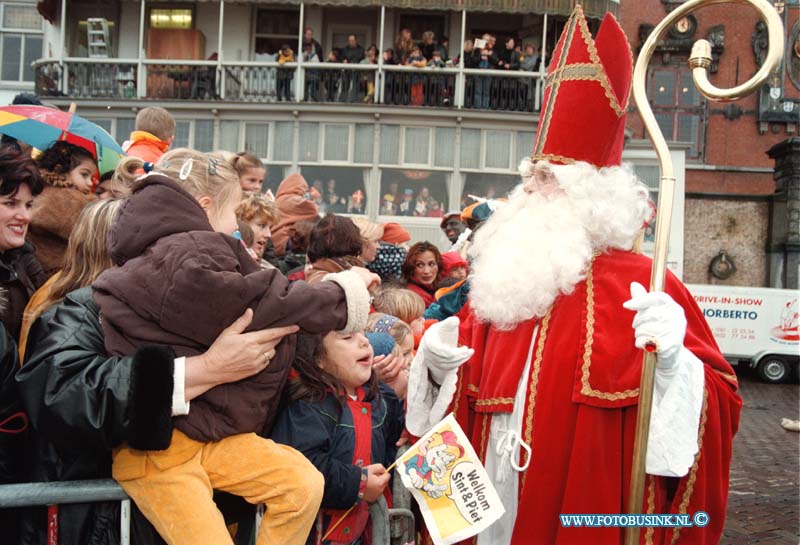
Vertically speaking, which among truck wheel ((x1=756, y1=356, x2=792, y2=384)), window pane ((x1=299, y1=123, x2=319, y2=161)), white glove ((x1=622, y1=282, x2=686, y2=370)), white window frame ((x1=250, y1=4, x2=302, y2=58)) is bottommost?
truck wheel ((x1=756, y1=356, x2=792, y2=384))

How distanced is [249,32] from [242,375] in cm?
1674

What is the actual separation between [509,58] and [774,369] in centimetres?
884

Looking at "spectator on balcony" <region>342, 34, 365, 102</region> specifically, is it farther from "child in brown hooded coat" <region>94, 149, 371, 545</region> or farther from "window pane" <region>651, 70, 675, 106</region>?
"child in brown hooded coat" <region>94, 149, 371, 545</region>

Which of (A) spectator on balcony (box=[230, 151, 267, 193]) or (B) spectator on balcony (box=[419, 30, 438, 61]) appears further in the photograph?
(B) spectator on balcony (box=[419, 30, 438, 61])

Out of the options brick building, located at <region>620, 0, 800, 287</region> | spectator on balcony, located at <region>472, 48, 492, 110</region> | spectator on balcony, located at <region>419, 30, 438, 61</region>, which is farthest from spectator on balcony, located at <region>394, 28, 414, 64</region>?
brick building, located at <region>620, 0, 800, 287</region>

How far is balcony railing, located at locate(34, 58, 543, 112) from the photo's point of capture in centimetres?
1592

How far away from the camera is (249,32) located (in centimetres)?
1727

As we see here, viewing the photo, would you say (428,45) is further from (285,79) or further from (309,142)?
(309,142)

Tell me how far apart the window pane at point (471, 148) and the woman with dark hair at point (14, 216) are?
13946 mm

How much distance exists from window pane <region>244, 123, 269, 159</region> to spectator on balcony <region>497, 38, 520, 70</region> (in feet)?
18.1

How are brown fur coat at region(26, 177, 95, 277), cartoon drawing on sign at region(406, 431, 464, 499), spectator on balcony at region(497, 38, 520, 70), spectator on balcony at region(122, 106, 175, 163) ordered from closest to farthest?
cartoon drawing on sign at region(406, 431, 464, 499), brown fur coat at region(26, 177, 95, 277), spectator on balcony at region(122, 106, 175, 163), spectator on balcony at region(497, 38, 520, 70)

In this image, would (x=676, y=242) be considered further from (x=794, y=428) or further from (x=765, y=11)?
(x=765, y=11)

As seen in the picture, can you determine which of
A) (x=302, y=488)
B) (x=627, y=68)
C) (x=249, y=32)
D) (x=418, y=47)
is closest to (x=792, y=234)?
(x=418, y=47)

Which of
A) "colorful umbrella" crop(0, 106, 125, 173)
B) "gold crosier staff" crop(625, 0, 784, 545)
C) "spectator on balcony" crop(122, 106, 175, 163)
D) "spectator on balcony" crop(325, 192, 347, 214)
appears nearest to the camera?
"gold crosier staff" crop(625, 0, 784, 545)
